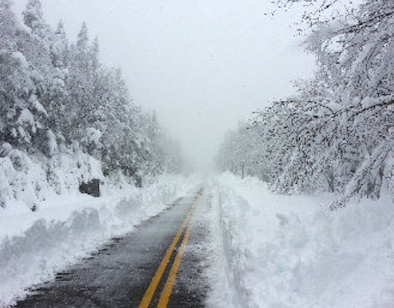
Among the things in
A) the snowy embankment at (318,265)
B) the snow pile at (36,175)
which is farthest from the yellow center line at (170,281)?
the snow pile at (36,175)

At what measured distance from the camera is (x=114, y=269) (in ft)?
29.3

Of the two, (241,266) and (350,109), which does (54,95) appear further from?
(350,109)

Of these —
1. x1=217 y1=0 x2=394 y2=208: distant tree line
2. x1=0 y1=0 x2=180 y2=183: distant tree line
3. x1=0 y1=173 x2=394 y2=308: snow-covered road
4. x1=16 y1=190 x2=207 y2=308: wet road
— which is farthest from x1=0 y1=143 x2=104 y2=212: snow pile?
x1=217 y1=0 x2=394 y2=208: distant tree line

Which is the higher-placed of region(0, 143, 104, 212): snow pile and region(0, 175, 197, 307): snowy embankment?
region(0, 143, 104, 212): snow pile

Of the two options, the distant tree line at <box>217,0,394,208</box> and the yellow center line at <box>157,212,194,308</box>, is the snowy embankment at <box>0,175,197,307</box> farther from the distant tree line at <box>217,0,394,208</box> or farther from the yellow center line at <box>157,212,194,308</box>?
the distant tree line at <box>217,0,394,208</box>

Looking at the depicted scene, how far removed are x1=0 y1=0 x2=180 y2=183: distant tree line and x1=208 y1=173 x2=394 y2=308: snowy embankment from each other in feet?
55.9

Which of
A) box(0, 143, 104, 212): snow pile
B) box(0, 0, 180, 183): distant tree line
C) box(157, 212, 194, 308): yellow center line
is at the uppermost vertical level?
box(0, 0, 180, 183): distant tree line

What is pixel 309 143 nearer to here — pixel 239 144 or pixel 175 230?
pixel 175 230

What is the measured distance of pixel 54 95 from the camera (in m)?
25.1

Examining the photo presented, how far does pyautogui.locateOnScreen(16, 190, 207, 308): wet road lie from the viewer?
6.74 m

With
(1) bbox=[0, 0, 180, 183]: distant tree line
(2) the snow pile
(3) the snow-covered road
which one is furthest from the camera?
(1) bbox=[0, 0, 180, 183]: distant tree line

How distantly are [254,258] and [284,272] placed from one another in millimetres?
949

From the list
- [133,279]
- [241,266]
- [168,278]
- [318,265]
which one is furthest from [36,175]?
[318,265]

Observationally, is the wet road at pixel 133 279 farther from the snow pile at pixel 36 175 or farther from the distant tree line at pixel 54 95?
the distant tree line at pixel 54 95
